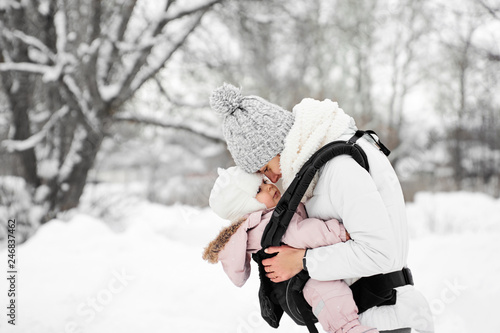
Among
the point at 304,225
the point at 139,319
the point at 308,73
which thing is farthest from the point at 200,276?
the point at 308,73

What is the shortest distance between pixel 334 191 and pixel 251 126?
46 cm

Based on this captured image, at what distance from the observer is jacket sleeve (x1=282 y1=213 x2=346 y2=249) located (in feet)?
4.84

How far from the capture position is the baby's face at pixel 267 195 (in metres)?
1.75

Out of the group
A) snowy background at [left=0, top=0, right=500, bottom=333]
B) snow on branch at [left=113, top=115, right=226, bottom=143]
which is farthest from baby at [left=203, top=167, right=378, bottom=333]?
snow on branch at [left=113, top=115, right=226, bottom=143]

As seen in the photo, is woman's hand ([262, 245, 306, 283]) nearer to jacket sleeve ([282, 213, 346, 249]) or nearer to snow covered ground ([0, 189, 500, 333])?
jacket sleeve ([282, 213, 346, 249])

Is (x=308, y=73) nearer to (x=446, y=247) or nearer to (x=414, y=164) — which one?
(x=414, y=164)

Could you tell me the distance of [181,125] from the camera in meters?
6.43

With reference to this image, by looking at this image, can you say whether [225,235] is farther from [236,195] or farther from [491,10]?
[491,10]

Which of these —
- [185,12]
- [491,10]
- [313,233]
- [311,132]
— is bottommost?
[313,233]

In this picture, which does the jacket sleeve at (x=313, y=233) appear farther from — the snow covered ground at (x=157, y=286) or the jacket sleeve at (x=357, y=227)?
the snow covered ground at (x=157, y=286)

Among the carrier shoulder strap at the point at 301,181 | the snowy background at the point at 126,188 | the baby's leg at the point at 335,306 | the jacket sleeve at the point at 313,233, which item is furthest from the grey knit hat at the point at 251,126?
the snowy background at the point at 126,188

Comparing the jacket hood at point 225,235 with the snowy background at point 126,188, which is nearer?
the jacket hood at point 225,235

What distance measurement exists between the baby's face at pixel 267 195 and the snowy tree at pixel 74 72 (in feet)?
13.9

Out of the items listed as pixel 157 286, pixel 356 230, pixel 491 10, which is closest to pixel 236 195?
pixel 356 230
